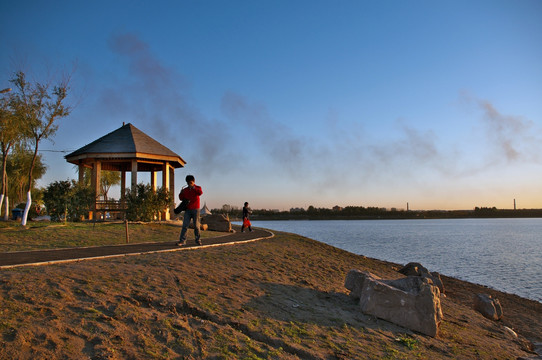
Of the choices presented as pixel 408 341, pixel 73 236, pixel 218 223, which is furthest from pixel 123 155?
pixel 408 341

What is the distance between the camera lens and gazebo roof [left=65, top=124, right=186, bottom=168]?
21609 millimetres

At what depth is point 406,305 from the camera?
6910 mm

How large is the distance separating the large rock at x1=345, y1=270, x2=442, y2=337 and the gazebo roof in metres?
17.5

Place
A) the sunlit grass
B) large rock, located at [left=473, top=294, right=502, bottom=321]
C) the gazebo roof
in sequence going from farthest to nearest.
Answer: the gazebo roof → the sunlit grass → large rock, located at [left=473, top=294, right=502, bottom=321]

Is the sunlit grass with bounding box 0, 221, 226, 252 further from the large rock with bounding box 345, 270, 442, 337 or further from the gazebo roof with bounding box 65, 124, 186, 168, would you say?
the large rock with bounding box 345, 270, 442, 337

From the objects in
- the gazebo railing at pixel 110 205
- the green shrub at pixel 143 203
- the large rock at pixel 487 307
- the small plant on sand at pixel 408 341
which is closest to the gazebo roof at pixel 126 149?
the green shrub at pixel 143 203

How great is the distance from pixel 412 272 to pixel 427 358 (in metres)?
10.7

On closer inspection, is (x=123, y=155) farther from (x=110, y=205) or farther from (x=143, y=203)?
(x=143, y=203)

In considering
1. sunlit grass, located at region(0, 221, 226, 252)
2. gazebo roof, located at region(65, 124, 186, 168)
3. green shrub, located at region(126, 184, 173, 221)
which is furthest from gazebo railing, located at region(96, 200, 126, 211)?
gazebo roof, located at region(65, 124, 186, 168)

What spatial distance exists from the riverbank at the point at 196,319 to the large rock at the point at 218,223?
543 inches

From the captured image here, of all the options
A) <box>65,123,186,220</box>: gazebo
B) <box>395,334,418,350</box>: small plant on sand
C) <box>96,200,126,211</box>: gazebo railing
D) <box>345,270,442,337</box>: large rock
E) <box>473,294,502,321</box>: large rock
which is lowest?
<box>473,294,502,321</box>: large rock

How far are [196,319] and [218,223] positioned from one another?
58.9ft

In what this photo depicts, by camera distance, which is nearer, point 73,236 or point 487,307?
point 487,307

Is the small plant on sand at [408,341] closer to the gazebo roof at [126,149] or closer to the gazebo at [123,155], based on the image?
the gazebo at [123,155]
